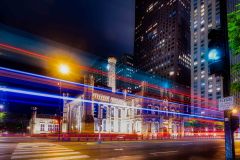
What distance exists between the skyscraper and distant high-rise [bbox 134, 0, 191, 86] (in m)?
6.19

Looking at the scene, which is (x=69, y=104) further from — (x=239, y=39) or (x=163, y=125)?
(x=239, y=39)

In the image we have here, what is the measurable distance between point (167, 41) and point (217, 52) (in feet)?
514

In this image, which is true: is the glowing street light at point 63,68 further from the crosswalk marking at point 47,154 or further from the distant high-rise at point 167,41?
the distant high-rise at point 167,41

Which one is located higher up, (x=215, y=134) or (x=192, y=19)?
(x=192, y=19)

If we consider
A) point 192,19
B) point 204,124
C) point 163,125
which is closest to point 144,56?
point 192,19

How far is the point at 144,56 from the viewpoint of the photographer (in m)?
178

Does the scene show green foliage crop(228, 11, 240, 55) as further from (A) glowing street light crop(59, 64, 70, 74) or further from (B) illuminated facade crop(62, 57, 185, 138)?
(B) illuminated facade crop(62, 57, 185, 138)

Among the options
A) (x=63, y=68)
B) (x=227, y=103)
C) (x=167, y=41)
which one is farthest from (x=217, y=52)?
(x=167, y=41)

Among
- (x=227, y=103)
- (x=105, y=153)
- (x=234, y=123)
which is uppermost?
(x=227, y=103)

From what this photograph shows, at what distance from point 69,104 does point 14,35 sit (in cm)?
5809

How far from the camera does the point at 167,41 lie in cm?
15925

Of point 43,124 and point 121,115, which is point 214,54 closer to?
point 121,115

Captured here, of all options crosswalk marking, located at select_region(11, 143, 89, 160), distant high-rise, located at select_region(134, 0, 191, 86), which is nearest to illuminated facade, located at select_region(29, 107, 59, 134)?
crosswalk marking, located at select_region(11, 143, 89, 160)

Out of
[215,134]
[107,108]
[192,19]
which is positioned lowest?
[215,134]
